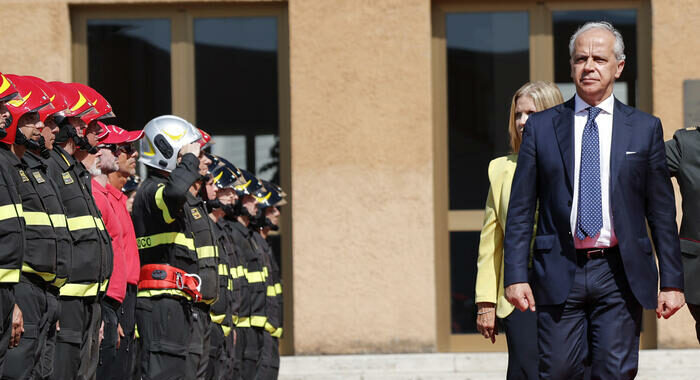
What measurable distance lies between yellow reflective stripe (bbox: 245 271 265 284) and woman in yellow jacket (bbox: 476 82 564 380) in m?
5.16

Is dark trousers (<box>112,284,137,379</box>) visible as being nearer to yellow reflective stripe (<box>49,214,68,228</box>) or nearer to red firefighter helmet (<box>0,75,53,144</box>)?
yellow reflective stripe (<box>49,214,68,228</box>)

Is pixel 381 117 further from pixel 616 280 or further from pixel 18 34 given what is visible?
pixel 616 280

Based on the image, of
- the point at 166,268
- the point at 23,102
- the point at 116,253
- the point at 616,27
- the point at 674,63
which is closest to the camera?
the point at 23,102

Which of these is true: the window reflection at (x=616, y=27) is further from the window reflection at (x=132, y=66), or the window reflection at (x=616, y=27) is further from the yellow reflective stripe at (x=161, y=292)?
the yellow reflective stripe at (x=161, y=292)

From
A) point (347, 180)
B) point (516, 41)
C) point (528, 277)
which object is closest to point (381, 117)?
point (347, 180)

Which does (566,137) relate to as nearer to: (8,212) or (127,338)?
(8,212)

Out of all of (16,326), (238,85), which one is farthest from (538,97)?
(238,85)

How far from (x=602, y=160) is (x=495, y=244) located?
112 cm

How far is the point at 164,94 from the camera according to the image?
1367 cm

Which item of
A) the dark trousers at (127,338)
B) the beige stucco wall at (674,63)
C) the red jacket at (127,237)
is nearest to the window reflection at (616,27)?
the beige stucco wall at (674,63)

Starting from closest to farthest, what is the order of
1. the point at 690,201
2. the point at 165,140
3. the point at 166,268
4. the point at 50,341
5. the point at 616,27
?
1. the point at 50,341
2. the point at 690,201
3. the point at 166,268
4. the point at 165,140
5. the point at 616,27

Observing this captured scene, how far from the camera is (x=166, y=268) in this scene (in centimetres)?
830

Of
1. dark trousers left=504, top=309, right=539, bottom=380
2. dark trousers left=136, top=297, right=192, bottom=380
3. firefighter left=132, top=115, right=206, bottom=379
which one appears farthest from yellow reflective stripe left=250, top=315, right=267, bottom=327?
dark trousers left=504, top=309, right=539, bottom=380

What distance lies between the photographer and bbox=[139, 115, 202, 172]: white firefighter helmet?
8.54 meters
